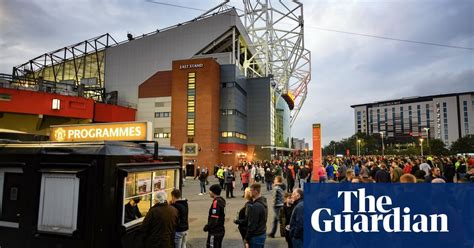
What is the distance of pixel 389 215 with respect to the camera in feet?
9.29

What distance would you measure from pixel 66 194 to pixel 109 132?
1915 millimetres

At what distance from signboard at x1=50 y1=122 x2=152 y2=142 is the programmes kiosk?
2.92ft

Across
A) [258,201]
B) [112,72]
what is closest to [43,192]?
[258,201]

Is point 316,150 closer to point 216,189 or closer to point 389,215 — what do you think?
point 216,189

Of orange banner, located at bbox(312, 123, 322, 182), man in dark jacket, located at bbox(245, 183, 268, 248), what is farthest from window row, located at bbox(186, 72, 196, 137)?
man in dark jacket, located at bbox(245, 183, 268, 248)

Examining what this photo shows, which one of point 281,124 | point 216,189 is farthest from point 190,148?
point 281,124

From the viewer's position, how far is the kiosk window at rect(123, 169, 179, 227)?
17.0 feet

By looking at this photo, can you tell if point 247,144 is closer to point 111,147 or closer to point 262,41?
point 262,41

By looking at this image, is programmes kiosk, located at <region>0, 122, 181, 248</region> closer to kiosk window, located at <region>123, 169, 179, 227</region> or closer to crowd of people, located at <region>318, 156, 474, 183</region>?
kiosk window, located at <region>123, 169, 179, 227</region>

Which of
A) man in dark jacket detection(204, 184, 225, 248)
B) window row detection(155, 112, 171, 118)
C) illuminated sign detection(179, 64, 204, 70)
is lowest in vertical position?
man in dark jacket detection(204, 184, 225, 248)

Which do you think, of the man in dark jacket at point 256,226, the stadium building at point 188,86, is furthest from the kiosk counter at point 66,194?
the stadium building at point 188,86

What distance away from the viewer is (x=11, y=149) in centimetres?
490

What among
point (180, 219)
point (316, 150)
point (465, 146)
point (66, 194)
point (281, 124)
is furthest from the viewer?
point (281, 124)

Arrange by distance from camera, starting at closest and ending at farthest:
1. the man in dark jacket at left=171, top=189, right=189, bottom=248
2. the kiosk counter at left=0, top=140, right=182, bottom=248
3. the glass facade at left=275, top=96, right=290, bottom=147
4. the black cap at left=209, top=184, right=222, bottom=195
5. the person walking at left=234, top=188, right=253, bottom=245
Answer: the kiosk counter at left=0, top=140, right=182, bottom=248, the person walking at left=234, top=188, right=253, bottom=245, the man in dark jacket at left=171, top=189, right=189, bottom=248, the black cap at left=209, top=184, right=222, bottom=195, the glass facade at left=275, top=96, right=290, bottom=147
